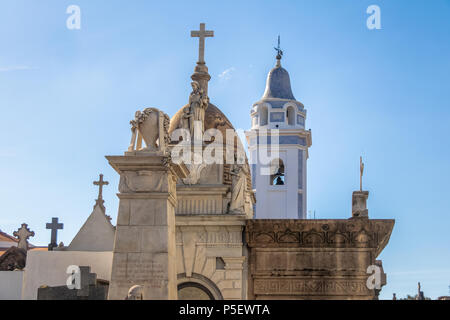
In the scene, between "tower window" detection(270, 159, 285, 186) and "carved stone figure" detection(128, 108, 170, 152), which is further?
"tower window" detection(270, 159, 285, 186)

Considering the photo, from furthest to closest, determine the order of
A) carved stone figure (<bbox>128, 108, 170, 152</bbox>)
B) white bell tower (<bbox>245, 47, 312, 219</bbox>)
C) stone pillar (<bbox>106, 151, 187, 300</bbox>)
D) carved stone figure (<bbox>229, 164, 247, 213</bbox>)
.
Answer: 1. white bell tower (<bbox>245, 47, 312, 219</bbox>)
2. carved stone figure (<bbox>229, 164, 247, 213</bbox>)
3. carved stone figure (<bbox>128, 108, 170, 152</bbox>)
4. stone pillar (<bbox>106, 151, 187, 300</bbox>)

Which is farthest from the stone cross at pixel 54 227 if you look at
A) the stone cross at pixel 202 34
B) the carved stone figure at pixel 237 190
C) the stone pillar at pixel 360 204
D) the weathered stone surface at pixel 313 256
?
the stone pillar at pixel 360 204

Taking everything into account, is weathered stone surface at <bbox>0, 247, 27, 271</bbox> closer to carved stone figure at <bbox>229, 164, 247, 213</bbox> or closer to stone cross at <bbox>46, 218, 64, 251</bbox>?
stone cross at <bbox>46, 218, 64, 251</bbox>

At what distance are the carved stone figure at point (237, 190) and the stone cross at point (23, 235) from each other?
1038 centimetres

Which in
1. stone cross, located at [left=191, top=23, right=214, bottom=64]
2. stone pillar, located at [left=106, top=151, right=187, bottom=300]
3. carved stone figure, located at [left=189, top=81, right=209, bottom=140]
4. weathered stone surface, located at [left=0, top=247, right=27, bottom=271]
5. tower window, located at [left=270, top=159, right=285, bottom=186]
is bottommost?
stone pillar, located at [left=106, top=151, right=187, bottom=300]

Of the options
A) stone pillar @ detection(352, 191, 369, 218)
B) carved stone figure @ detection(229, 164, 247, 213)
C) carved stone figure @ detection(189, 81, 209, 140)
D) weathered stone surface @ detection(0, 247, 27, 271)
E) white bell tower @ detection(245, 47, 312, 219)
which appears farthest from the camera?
white bell tower @ detection(245, 47, 312, 219)

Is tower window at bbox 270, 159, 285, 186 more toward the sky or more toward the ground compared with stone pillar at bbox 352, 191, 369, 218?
more toward the sky

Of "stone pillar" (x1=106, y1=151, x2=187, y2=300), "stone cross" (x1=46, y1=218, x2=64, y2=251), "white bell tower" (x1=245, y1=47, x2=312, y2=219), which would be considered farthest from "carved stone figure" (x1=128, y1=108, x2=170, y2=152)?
"white bell tower" (x1=245, y1=47, x2=312, y2=219)

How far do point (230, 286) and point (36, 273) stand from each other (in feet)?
17.4

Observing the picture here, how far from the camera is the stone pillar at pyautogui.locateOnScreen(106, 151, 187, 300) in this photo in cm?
1032

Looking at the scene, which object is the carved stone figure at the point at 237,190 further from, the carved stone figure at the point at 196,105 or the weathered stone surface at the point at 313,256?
the carved stone figure at the point at 196,105

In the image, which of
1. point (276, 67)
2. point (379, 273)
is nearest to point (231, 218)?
point (379, 273)

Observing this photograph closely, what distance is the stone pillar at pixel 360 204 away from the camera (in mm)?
16406

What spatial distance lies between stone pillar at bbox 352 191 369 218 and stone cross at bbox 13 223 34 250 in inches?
494
